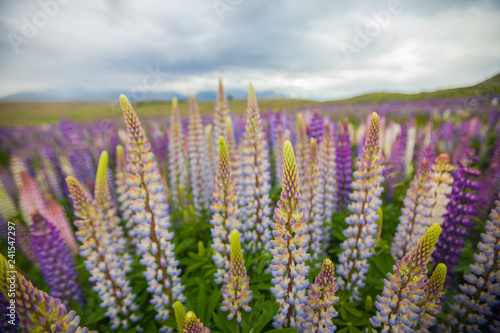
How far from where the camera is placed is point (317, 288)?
195 cm

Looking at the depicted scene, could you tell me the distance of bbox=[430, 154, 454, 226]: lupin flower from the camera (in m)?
3.13

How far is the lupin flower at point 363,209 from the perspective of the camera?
2558mm

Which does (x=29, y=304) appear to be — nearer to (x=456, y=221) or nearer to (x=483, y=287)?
(x=483, y=287)

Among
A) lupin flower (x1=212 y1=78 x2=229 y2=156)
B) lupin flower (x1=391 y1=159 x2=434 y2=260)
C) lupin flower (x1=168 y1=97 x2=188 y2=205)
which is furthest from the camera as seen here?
lupin flower (x1=168 y1=97 x2=188 y2=205)

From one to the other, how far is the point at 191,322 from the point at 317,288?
3.65ft

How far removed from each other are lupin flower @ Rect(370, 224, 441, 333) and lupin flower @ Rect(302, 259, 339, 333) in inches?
17.6

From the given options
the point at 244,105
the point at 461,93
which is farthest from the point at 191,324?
the point at 461,93

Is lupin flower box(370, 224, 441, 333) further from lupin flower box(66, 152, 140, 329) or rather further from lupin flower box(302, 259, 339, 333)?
lupin flower box(66, 152, 140, 329)

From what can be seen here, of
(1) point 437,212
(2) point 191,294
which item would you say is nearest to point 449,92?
Answer: (1) point 437,212

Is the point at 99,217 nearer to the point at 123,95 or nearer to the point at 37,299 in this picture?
the point at 37,299

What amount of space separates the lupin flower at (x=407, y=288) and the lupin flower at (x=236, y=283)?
4.16ft

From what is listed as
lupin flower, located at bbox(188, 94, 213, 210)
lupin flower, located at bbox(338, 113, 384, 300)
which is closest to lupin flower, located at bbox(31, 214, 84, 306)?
lupin flower, located at bbox(188, 94, 213, 210)

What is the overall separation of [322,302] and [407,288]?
0.75 metres

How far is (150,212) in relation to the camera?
2488 millimetres
